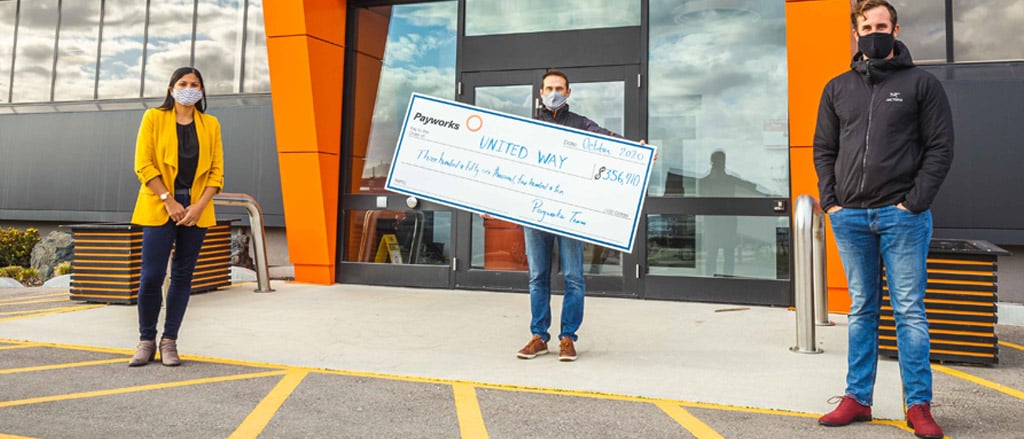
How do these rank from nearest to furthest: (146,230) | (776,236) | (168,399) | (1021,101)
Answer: (168,399) < (146,230) < (776,236) < (1021,101)

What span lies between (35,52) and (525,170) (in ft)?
44.4

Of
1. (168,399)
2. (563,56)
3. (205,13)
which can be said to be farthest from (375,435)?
(205,13)

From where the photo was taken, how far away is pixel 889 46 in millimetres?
2697

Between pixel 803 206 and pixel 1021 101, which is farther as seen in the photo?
pixel 1021 101

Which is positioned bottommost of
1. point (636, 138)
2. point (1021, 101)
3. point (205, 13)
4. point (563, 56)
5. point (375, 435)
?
point (375, 435)

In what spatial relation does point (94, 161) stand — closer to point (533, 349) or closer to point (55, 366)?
point (55, 366)

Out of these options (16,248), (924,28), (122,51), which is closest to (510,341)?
(924,28)

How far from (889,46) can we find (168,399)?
365 cm

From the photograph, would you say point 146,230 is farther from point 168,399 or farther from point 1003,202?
point 1003,202

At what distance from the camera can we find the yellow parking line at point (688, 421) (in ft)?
8.55

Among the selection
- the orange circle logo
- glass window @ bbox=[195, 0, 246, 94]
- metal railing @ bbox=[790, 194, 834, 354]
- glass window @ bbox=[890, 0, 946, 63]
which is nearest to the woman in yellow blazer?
the orange circle logo

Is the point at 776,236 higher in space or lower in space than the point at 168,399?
higher

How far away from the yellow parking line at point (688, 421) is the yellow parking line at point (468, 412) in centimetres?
86

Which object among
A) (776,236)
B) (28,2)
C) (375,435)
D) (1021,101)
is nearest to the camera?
(375,435)
